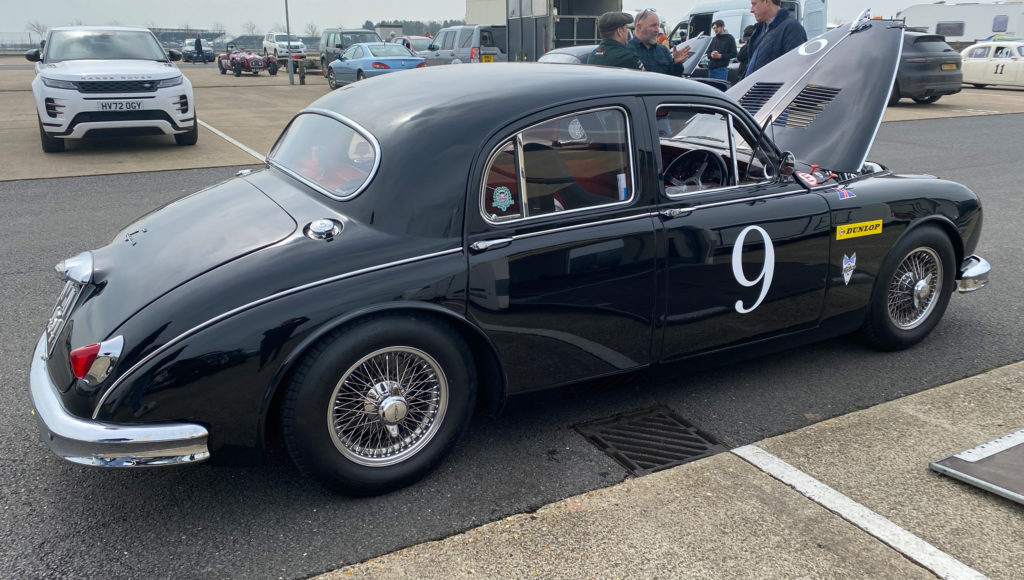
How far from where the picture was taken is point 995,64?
23.0 metres

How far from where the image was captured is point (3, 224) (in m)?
7.15

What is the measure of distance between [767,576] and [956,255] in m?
2.81

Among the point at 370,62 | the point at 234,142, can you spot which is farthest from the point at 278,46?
the point at 234,142

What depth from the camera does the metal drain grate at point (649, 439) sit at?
3348 mm

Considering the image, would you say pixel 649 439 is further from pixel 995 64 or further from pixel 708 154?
pixel 995 64

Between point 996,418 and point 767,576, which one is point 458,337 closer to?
point 767,576

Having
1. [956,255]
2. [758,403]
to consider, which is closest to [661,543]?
[758,403]

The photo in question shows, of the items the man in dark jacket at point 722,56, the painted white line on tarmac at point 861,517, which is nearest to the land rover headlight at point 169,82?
the man in dark jacket at point 722,56

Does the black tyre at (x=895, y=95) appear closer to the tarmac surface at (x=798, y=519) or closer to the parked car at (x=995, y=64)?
the parked car at (x=995, y=64)

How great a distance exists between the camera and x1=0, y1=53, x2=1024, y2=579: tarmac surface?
104 inches

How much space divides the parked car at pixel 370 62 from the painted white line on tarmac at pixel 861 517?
17690mm

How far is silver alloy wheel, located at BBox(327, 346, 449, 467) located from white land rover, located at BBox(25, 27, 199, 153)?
30.0 ft

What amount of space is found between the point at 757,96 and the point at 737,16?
1531 cm

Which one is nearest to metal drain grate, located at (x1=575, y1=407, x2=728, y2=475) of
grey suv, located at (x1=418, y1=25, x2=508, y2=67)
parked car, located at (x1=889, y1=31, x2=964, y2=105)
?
parked car, located at (x1=889, y1=31, x2=964, y2=105)
